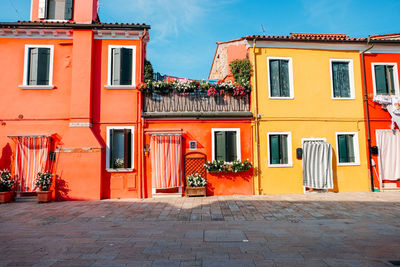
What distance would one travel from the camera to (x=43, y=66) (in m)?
10.1

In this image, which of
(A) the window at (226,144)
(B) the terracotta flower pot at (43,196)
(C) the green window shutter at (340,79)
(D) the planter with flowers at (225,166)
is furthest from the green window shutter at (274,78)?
(B) the terracotta flower pot at (43,196)

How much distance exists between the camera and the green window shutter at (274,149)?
10359 mm

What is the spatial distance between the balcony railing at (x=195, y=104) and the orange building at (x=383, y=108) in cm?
616

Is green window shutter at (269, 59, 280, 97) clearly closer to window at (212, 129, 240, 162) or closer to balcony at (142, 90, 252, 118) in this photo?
balcony at (142, 90, 252, 118)

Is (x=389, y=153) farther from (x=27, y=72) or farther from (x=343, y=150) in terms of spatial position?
(x=27, y=72)

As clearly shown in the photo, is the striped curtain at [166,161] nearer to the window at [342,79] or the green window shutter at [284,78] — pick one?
the green window shutter at [284,78]

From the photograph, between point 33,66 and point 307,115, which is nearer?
point 33,66

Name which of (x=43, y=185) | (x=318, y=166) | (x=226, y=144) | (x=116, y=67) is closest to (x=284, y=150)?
(x=318, y=166)

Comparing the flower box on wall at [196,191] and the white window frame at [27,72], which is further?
the white window frame at [27,72]

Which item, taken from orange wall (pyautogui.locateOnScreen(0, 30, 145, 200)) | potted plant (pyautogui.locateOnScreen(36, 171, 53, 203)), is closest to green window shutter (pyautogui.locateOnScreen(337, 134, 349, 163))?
orange wall (pyautogui.locateOnScreen(0, 30, 145, 200))

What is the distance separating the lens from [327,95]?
35.6ft

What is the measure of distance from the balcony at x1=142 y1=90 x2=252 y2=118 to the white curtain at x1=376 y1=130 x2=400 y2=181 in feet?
21.5

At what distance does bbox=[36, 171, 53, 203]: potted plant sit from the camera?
8.89 metres

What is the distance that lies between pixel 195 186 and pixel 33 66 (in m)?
8.90
